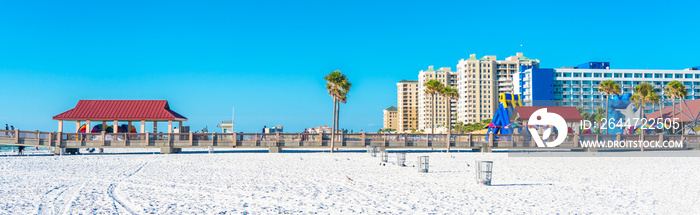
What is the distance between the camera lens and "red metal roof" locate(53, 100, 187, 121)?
1420 inches

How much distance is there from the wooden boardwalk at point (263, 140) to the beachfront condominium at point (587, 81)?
8659 centimetres

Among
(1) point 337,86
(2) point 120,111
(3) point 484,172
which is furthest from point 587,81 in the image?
(3) point 484,172

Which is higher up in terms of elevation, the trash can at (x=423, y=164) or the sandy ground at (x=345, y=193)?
the trash can at (x=423, y=164)

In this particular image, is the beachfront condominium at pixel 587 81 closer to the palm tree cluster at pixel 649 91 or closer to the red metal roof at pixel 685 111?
the red metal roof at pixel 685 111

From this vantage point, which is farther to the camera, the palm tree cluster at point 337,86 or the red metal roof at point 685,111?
the red metal roof at point 685,111

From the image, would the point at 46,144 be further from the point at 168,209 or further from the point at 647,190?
the point at 647,190

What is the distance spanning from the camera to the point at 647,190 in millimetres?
13484

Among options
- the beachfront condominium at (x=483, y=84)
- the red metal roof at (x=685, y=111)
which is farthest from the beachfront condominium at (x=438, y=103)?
the red metal roof at (x=685, y=111)

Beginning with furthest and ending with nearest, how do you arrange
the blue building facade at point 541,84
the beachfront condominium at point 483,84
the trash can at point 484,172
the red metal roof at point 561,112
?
1. the beachfront condominium at point 483,84
2. the blue building facade at point 541,84
3. the red metal roof at point 561,112
4. the trash can at point 484,172

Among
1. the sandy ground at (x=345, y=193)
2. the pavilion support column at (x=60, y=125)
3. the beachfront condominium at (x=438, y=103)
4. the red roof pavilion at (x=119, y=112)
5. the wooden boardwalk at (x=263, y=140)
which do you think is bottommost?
the sandy ground at (x=345, y=193)

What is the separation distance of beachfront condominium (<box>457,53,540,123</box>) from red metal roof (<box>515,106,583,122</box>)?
101 m

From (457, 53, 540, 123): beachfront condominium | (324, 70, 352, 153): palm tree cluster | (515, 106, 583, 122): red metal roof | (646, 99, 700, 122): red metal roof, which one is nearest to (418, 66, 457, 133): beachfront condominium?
(457, 53, 540, 123): beachfront condominium

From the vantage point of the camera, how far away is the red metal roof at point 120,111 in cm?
3606

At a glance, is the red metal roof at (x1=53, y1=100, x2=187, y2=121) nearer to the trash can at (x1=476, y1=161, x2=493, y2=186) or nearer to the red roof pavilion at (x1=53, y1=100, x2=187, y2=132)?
the red roof pavilion at (x1=53, y1=100, x2=187, y2=132)
